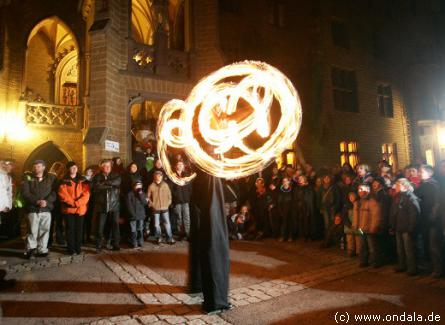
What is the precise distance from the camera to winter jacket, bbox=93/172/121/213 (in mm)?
8117

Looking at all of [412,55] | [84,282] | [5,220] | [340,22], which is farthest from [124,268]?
[412,55]

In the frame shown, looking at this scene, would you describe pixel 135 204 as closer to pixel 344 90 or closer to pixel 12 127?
pixel 12 127

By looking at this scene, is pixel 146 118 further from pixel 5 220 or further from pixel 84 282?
pixel 84 282

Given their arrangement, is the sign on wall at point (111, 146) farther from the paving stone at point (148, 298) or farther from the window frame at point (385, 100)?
the window frame at point (385, 100)

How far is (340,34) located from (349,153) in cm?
639

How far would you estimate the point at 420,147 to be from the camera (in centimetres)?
1875

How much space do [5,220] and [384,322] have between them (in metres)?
12.1

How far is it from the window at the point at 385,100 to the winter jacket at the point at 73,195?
639 inches

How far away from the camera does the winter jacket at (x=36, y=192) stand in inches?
293

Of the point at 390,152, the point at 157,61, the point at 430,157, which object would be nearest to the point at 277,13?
the point at 157,61

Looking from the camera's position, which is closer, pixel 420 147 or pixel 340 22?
pixel 340 22

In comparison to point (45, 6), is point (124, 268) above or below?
below

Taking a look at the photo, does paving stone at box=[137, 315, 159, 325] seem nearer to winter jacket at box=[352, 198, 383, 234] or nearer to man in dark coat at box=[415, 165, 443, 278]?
winter jacket at box=[352, 198, 383, 234]

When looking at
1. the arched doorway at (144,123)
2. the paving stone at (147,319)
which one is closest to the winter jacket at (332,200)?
the paving stone at (147,319)
